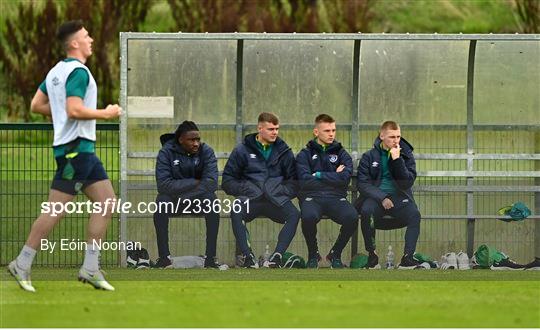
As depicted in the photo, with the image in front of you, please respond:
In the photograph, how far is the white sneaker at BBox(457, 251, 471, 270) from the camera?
16828mm

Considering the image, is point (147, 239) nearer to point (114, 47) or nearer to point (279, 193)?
point (279, 193)

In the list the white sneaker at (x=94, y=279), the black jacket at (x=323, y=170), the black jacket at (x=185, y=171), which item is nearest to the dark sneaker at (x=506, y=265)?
the black jacket at (x=323, y=170)

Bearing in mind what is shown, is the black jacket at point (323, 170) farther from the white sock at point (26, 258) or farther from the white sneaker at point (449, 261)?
the white sock at point (26, 258)

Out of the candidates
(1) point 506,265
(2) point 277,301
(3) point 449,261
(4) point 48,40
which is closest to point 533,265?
(1) point 506,265

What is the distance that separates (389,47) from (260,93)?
4.77 feet

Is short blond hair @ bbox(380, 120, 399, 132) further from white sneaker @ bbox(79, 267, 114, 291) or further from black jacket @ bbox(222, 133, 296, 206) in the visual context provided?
white sneaker @ bbox(79, 267, 114, 291)

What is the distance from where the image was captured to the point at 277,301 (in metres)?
11.4

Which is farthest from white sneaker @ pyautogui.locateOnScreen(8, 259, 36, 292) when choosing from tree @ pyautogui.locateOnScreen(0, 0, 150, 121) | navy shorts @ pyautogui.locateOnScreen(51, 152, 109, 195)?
tree @ pyautogui.locateOnScreen(0, 0, 150, 121)

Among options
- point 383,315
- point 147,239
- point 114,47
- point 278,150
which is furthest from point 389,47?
point 114,47

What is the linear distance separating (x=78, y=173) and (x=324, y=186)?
4.66 m

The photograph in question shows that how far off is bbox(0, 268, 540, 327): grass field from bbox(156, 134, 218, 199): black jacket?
1656mm

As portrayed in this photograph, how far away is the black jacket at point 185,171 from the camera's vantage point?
16.2m

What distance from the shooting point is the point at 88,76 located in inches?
477

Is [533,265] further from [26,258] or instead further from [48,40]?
[48,40]
